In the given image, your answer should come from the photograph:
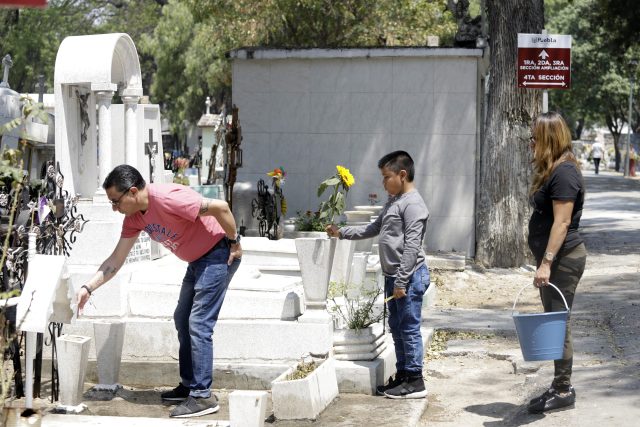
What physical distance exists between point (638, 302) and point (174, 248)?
19.4ft

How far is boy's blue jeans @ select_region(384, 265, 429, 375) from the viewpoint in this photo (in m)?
7.12

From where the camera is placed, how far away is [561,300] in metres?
6.34

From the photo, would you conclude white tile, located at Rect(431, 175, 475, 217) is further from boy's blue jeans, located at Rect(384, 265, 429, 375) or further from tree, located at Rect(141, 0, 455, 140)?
boy's blue jeans, located at Rect(384, 265, 429, 375)

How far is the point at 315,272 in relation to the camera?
7.46 m

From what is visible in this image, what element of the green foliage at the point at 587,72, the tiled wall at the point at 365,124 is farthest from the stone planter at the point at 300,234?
the green foliage at the point at 587,72

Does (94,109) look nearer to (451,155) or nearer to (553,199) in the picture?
(553,199)

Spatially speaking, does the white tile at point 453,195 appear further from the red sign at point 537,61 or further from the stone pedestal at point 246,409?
the stone pedestal at point 246,409

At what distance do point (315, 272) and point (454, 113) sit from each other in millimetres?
8199

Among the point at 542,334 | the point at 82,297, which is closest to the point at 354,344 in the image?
the point at 542,334

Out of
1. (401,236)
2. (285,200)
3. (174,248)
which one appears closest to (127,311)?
(174,248)

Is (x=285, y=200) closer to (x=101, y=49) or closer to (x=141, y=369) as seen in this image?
(x=101, y=49)

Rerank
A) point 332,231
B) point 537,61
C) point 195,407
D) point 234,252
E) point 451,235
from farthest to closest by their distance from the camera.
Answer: point 451,235
point 537,61
point 332,231
point 234,252
point 195,407

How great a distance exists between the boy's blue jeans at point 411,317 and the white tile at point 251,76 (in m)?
9.04

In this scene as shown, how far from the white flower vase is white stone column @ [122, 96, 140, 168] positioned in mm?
2980
